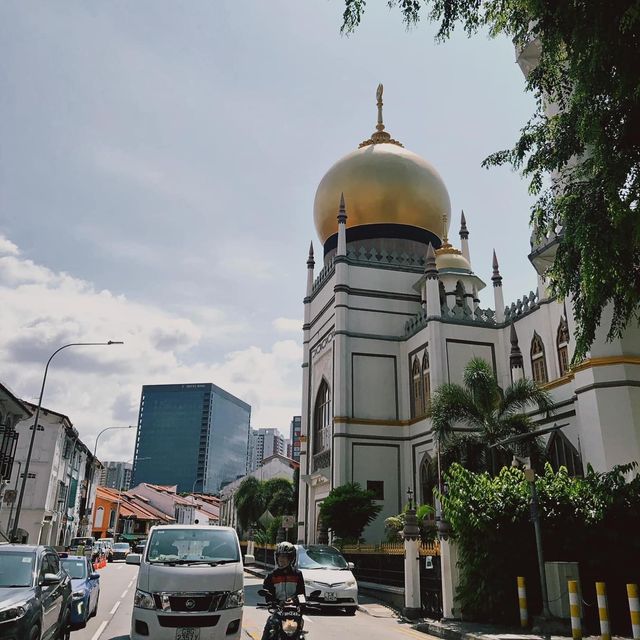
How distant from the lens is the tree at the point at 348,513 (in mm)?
24688

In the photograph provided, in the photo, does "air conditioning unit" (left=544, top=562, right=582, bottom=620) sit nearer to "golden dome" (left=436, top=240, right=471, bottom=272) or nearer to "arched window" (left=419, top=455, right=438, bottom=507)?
"arched window" (left=419, top=455, right=438, bottom=507)

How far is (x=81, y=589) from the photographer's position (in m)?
11.0

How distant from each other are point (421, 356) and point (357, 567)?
446 inches

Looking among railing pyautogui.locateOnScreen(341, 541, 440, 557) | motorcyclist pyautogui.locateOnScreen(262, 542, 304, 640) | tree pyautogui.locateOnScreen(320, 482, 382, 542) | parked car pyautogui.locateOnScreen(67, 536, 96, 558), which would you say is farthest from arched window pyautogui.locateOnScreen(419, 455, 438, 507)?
motorcyclist pyautogui.locateOnScreen(262, 542, 304, 640)

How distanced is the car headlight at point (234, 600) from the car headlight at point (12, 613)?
2652 millimetres

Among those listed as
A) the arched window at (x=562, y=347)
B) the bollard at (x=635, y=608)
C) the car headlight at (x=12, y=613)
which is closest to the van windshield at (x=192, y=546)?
the car headlight at (x=12, y=613)

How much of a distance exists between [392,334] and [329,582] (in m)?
18.2

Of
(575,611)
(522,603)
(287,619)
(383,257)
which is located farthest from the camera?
(383,257)

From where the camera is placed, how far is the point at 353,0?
28.7 ft

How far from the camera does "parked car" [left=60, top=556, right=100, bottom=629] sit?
413 inches

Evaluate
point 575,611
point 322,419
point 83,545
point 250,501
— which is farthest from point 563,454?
point 250,501

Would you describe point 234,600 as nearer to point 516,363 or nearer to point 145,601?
point 145,601

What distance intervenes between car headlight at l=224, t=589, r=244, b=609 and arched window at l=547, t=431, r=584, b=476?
16.0 m

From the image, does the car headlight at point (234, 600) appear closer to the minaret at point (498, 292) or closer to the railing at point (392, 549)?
the railing at point (392, 549)
